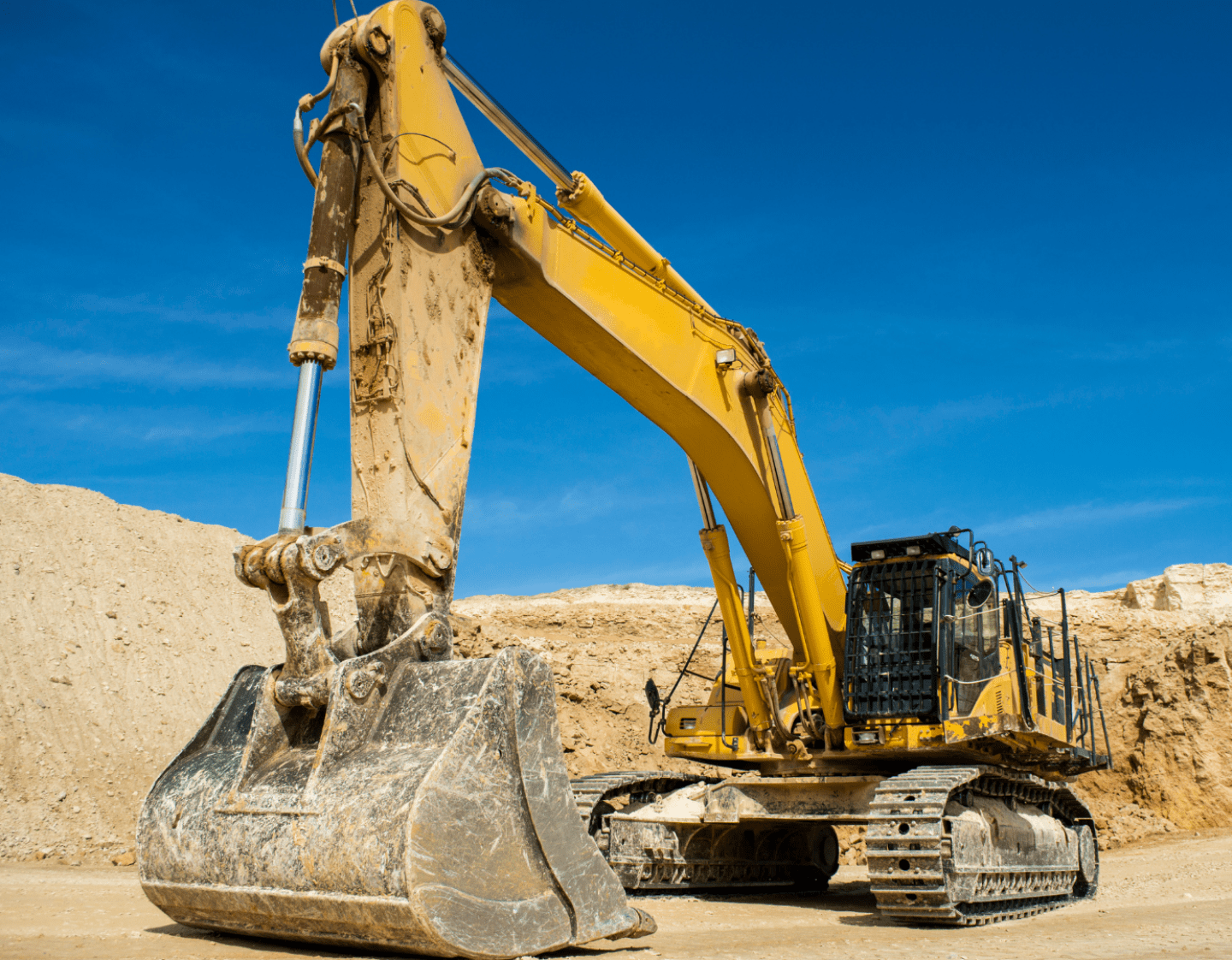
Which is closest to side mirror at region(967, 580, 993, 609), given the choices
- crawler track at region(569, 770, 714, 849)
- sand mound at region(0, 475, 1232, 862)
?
crawler track at region(569, 770, 714, 849)

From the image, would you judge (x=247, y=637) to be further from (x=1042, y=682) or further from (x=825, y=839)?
(x=1042, y=682)

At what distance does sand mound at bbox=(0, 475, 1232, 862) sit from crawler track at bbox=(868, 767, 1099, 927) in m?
4.99

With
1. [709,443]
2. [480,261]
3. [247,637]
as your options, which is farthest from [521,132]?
[247,637]

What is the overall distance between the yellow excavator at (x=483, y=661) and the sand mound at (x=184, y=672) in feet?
15.8

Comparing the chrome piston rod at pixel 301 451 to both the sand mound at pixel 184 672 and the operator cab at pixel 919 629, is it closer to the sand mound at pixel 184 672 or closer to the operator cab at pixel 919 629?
the operator cab at pixel 919 629

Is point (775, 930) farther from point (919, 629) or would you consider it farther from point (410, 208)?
point (410, 208)

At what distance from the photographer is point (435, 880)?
385cm

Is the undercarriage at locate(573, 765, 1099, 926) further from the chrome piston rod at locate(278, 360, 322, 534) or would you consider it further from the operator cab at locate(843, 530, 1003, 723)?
the chrome piston rod at locate(278, 360, 322, 534)

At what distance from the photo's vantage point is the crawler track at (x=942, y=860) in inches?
274

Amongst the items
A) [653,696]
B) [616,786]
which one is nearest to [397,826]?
[616,786]

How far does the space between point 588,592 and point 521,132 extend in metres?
28.1

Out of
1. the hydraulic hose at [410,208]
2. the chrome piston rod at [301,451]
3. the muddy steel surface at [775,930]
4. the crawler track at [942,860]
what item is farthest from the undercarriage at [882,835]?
the hydraulic hose at [410,208]

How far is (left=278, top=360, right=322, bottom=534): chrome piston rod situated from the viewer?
443cm

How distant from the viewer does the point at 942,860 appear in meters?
6.95
